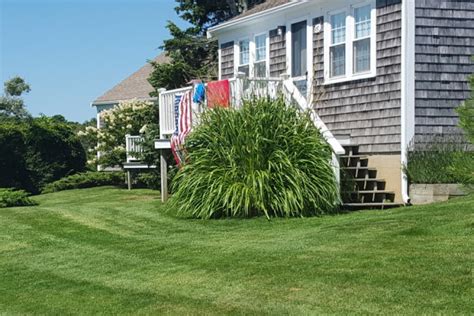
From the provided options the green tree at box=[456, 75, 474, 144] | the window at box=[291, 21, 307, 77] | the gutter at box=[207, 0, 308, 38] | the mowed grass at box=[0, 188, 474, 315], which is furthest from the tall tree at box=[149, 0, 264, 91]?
the green tree at box=[456, 75, 474, 144]

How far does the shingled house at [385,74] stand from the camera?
502 inches

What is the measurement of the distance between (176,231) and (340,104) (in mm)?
5274

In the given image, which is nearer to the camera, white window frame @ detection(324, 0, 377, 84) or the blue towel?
white window frame @ detection(324, 0, 377, 84)

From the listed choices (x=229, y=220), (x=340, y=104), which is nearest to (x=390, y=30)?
(x=340, y=104)

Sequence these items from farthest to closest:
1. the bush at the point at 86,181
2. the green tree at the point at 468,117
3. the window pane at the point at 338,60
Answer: the bush at the point at 86,181 → the window pane at the point at 338,60 → the green tree at the point at 468,117

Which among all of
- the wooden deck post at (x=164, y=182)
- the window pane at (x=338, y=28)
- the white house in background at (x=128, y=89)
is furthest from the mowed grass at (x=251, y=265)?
the white house in background at (x=128, y=89)

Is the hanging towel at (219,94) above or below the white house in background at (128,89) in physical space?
below

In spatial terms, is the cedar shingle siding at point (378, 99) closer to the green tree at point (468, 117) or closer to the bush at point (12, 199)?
the green tree at point (468, 117)

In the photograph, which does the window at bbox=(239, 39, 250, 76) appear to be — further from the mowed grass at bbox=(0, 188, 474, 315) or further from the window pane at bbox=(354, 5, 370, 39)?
the mowed grass at bbox=(0, 188, 474, 315)

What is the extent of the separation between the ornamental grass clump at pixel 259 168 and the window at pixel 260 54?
5.10 meters

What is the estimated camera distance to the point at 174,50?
25484 mm

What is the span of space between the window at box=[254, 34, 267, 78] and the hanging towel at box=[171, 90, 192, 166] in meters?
2.69

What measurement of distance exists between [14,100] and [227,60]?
70.9 ft

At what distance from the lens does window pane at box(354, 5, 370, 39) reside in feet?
45.2
